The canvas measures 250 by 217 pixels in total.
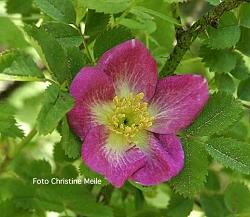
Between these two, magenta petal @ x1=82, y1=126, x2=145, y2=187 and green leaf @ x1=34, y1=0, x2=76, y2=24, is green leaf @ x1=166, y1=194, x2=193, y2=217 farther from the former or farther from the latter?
green leaf @ x1=34, y1=0, x2=76, y2=24

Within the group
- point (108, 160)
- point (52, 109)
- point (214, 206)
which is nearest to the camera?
point (52, 109)

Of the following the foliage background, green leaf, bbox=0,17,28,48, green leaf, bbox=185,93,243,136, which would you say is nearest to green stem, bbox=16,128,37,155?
the foliage background

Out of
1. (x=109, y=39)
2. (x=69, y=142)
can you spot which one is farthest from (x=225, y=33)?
(x=69, y=142)

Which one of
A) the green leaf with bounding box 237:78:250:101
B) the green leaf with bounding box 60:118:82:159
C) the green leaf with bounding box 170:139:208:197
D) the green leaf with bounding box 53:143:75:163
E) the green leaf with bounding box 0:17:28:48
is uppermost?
the green leaf with bounding box 0:17:28:48

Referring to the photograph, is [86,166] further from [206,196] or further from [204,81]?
[206,196]

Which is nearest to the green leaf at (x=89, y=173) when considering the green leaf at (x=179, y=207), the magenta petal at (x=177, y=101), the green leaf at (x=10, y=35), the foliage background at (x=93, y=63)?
the foliage background at (x=93, y=63)

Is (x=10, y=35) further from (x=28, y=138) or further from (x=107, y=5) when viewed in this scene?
(x=107, y=5)
